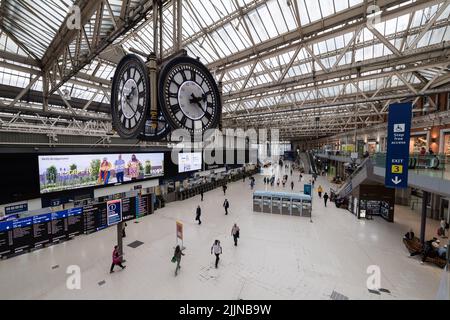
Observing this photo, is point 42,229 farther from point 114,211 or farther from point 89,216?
point 114,211

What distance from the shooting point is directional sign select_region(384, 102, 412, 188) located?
6.26 metres

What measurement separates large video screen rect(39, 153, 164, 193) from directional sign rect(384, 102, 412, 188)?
1317cm

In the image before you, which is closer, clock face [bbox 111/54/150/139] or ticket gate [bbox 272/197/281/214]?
clock face [bbox 111/54/150/139]

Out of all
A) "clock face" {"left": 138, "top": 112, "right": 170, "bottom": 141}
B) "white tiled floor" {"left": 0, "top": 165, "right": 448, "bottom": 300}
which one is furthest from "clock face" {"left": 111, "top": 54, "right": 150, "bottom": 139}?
"white tiled floor" {"left": 0, "top": 165, "right": 448, "bottom": 300}

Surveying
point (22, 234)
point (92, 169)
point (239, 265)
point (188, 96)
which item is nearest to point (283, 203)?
point (239, 265)

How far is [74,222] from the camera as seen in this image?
341 inches

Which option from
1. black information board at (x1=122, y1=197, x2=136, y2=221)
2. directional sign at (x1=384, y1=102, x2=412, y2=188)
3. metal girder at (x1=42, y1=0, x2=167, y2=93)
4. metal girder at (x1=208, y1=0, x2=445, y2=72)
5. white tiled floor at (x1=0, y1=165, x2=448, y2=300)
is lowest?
white tiled floor at (x1=0, y1=165, x2=448, y2=300)

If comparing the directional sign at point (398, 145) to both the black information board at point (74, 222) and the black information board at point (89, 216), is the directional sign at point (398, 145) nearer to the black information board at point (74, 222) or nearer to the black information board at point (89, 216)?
the black information board at point (89, 216)

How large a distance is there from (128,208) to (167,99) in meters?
5.45

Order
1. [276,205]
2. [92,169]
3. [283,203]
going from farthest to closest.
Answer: [276,205] → [283,203] → [92,169]

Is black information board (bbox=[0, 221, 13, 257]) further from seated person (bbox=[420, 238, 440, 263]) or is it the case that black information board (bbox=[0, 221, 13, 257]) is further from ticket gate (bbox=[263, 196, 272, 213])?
seated person (bbox=[420, 238, 440, 263])

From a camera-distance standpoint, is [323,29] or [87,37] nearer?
[87,37]

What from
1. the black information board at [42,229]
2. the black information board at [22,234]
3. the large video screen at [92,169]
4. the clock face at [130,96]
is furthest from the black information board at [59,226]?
the clock face at [130,96]

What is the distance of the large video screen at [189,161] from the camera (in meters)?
16.7
